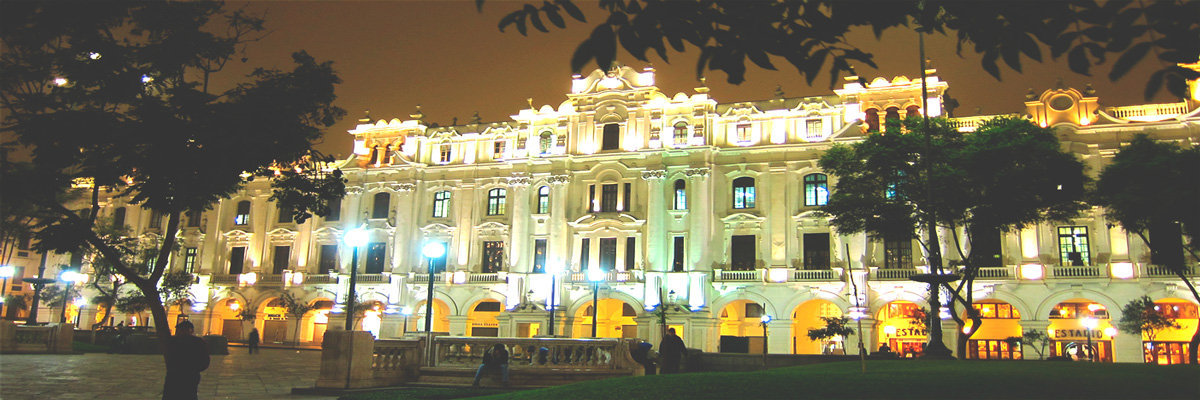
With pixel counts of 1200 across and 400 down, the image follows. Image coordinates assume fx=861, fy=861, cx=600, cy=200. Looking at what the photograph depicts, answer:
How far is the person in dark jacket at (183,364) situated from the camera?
37.2 feet

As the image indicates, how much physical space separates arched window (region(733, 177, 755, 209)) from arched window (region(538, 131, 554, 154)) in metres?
10.4

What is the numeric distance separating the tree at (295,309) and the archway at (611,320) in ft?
54.5

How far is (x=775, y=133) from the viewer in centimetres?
4319

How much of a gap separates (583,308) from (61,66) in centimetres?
3214

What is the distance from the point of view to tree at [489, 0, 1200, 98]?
5570 mm

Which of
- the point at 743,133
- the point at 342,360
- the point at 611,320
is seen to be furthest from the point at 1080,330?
the point at 342,360

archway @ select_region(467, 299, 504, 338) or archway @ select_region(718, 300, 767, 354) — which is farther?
archway @ select_region(467, 299, 504, 338)

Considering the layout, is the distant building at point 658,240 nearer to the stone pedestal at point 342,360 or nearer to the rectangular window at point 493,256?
the rectangular window at point 493,256

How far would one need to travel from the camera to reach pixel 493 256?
47.3 meters

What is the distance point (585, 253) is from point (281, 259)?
19.9 metres

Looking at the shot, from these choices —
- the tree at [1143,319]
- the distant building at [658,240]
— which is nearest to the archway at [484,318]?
the distant building at [658,240]

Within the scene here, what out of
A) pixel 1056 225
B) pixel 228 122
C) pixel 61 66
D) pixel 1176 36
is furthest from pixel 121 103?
pixel 1056 225

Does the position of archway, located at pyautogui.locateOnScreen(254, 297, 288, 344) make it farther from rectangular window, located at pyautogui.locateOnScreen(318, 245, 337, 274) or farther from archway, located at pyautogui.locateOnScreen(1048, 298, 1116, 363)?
archway, located at pyautogui.locateOnScreen(1048, 298, 1116, 363)

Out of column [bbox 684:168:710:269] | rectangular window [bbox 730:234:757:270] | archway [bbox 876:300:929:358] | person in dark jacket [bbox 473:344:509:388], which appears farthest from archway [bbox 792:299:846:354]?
person in dark jacket [bbox 473:344:509:388]
